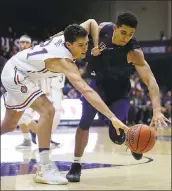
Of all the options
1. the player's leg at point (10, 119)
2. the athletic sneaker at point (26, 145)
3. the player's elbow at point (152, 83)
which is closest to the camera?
the player's elbow at point (152, 83)

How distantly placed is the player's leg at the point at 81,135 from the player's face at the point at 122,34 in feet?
3.46

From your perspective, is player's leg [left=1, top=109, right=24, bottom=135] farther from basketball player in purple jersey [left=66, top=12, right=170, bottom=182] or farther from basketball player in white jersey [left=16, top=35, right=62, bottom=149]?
basketball player in white jersey [left=16, top=35, right=62, bottom=149]

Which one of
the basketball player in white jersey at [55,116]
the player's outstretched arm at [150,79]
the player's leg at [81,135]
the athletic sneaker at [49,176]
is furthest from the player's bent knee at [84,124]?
the basketball player in white jersey at [55,116]

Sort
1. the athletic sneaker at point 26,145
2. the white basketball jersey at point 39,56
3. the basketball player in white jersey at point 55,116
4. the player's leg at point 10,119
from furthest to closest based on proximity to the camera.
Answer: the athletic sneaker at point 26,145 < the basketball player in white jersey at point 55,116 < the player's leg at point 10,119 < the white basketball jersey at point 39,56

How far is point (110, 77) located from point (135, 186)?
840 mm

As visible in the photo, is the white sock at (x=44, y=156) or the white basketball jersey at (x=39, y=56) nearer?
the white basketball jersey at (x=39, y=56)

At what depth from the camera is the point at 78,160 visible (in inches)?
131

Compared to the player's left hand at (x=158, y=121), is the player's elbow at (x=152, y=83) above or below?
above

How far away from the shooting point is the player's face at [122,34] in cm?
195

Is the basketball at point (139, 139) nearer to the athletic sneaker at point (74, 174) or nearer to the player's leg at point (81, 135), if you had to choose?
the player's leg at point (81, 135)

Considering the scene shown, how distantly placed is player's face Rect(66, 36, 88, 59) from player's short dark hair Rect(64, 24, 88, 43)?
0.07ft

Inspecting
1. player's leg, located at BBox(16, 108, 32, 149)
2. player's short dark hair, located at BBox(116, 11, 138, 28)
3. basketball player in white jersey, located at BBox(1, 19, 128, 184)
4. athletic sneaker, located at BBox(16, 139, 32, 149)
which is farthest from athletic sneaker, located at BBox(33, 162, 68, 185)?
athletic sneaker, located at BBox(16, 139, 32, 149)

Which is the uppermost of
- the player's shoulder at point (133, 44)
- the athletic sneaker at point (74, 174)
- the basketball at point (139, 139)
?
the player's shoulder at point (133, 44)

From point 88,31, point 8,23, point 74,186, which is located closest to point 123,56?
point 88,31
